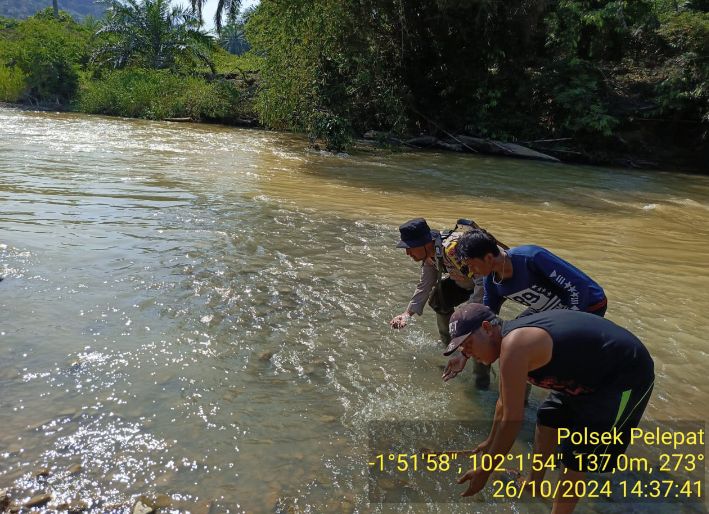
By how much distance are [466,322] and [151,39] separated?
110 feet

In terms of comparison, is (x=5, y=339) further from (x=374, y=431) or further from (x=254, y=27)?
(x=254, y=27)

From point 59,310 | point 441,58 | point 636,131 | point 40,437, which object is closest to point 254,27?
point 441,58

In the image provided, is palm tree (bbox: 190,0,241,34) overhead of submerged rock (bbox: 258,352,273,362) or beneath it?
overhead

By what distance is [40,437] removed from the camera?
309cm

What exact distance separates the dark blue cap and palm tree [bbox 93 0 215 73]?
2993 cm

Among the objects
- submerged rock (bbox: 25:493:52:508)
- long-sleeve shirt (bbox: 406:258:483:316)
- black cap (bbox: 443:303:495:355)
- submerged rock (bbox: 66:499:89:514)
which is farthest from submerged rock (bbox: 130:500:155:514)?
long-sleeve shirt (bbox: 406:258:483:316)

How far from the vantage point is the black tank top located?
90.8 inches

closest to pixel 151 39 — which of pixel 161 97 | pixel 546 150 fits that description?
pixel 161 97

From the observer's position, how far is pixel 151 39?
3123 cm

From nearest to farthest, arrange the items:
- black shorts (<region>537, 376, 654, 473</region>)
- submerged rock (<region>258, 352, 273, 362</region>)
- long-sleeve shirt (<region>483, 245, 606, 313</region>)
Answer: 1. black shorts (<region>537, 376, 654, 473</region>)
2. long-sleeve shirt (<region>483, 245, 606, 313</region>)
3. submerged rock (<region>258, 352, 273, 362</region>)

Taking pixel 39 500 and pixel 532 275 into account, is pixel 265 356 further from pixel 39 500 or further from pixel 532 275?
pixel 532 275

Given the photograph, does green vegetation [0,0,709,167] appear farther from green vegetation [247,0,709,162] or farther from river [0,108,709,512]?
river [0,108,709,512]

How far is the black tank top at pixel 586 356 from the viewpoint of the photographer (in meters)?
2.31

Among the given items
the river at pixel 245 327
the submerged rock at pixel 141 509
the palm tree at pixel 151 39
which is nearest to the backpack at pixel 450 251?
the river at pixel 245 327
